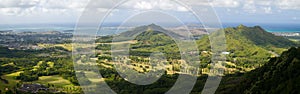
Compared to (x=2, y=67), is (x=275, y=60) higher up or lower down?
higher up

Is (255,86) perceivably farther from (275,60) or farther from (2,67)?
(2,67)

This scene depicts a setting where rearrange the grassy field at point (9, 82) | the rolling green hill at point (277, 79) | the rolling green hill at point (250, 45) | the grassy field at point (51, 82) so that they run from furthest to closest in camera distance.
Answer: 1. the rolling green hill at point (250, 45)
2. the grassy field at point (51, 82)
3. the grassy field at point (9, 82)
4. the rolling green hill at point (277, 79)

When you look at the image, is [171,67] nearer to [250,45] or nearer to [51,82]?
[51,82]

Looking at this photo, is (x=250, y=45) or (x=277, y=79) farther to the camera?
(x=250, y=45)

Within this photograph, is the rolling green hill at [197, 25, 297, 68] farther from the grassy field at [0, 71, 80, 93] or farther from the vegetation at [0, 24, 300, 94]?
the grassy field at [0, 71, 80, 93]

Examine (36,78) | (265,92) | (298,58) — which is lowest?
(36,78)

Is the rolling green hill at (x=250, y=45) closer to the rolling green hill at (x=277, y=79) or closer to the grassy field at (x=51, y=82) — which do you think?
the grassy field at (x=51, y=82)

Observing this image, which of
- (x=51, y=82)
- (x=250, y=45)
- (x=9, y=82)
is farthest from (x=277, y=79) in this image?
(x=250, y=45)

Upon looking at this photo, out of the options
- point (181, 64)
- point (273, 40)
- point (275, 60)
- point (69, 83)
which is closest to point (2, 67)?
point (69, 83)

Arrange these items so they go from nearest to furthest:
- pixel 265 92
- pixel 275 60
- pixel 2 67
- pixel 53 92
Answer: pixel 265 92 < pixel 275 60 < pixel 53 92 < pixel 2 67

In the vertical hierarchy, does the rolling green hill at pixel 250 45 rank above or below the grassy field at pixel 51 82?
above

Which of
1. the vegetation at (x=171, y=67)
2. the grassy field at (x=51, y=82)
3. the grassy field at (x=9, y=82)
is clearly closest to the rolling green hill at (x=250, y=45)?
the vegetation at (x=171, y=67)
